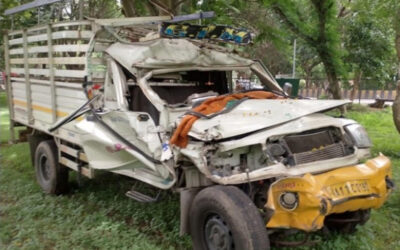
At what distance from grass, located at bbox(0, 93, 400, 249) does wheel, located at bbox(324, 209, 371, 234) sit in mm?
A: 106

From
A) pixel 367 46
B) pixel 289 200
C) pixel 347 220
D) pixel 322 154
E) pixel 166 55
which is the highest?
pixel 367 46

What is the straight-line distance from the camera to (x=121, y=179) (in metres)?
7.30

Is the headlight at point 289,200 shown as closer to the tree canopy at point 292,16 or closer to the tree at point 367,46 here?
the tree canopy at point 292,16

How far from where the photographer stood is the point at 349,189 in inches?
141

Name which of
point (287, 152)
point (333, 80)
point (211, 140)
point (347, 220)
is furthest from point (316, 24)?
point (211, 140)

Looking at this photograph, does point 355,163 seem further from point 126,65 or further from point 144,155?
point 126,65

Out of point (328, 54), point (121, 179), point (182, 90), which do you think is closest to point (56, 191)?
point (121, 179)

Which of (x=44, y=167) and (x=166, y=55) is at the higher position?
(x=166, y=55)

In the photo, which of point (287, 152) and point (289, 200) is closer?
point (289, 200)

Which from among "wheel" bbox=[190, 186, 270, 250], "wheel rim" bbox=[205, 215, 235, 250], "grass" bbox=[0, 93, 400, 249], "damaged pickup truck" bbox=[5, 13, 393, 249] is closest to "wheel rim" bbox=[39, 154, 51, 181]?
"grass" bbox=[0, 93, 400, 249]

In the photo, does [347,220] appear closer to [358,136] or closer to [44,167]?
[358,136]

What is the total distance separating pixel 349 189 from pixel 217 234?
47.1 inches

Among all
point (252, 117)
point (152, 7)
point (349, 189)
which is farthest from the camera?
point (152, 7)

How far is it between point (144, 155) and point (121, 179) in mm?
2952
